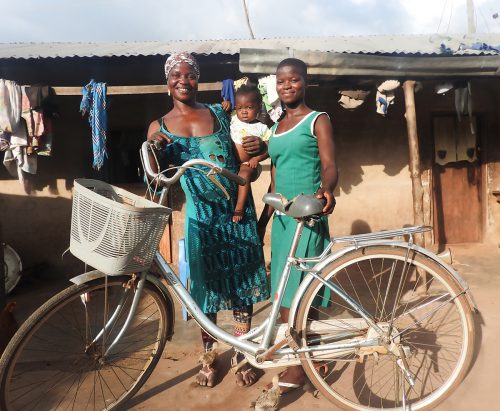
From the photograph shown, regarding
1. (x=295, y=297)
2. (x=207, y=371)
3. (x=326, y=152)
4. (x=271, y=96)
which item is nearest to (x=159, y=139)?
(x=326, y=152)

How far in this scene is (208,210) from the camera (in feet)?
7.15

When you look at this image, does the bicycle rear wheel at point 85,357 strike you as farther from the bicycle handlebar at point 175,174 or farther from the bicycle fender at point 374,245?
the bicycle fender at point 374,245

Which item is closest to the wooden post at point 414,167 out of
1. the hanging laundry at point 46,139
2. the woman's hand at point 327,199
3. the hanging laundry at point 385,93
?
the hanging laundry at point 385,93

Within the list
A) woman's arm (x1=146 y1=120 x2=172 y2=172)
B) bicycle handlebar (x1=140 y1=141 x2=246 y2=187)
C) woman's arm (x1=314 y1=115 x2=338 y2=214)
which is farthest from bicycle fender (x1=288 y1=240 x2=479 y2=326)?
woman's arm (x1=146 y1=120 x2=172 y2=172)

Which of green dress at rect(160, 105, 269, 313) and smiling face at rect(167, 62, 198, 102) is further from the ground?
smiling face at rect(167, 62, 198, 102)

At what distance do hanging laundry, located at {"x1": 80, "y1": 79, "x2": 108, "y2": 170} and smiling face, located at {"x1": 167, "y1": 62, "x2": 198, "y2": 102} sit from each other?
2.43 meters

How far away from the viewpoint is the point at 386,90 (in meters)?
4.33

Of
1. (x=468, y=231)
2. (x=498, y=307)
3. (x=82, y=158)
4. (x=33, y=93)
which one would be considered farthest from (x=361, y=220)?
(x=33, y=93)

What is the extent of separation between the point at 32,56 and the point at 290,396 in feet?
14.8

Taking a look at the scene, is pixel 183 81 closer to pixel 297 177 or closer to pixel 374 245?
pixel 297 177

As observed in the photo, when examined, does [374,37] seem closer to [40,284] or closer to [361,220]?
[361,220]

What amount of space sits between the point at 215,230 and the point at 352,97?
2.92 metres

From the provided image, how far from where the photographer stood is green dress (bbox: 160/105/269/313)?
215 centimetres

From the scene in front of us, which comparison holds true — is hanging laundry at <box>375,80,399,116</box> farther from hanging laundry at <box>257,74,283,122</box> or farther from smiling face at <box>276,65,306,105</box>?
smiling face at <box>276,65,306,105</box>
